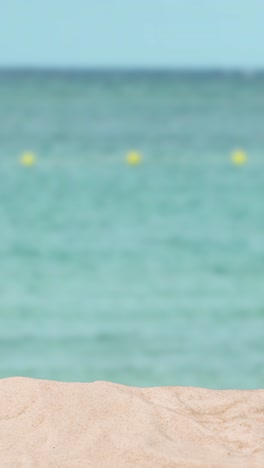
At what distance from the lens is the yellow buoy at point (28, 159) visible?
46.6ft

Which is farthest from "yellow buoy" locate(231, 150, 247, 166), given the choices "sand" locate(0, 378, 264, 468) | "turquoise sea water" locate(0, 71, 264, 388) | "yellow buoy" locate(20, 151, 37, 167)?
"sand" locate(0, 378, 264, 468)

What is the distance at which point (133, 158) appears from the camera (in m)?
15.3

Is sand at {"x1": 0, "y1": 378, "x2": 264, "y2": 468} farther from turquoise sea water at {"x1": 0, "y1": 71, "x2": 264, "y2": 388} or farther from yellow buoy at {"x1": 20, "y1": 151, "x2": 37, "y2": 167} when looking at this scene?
yellow buoy at {"x1": 20, "y1": 151, "x2": 37, "y2": 167}

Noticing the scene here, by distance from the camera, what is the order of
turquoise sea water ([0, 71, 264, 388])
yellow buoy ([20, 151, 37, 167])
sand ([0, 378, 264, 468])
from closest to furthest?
sand ([0, 378, 264, 468]), turquoise sea water ([0, 71, 264, 388]), yellow buoy ([20, 151, 37, 167])

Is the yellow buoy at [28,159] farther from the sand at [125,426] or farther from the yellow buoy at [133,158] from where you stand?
the sand at [125,426]

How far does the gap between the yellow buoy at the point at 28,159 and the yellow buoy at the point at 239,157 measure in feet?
10.1

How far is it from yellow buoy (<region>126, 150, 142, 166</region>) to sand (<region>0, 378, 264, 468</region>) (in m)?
12.0

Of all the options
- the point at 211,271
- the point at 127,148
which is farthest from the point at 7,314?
the point at 127,148

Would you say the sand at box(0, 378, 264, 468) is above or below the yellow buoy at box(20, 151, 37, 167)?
below

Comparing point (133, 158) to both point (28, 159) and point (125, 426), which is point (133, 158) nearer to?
point (28, 159)

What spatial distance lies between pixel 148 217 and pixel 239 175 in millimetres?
3966

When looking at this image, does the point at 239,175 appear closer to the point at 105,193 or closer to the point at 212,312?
the point at 105,193

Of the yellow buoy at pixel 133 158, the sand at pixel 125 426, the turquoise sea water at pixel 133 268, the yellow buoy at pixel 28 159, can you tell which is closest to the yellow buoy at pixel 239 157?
the turquoise sea water at pixel 133 268

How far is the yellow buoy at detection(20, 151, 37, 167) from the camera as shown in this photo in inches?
559
